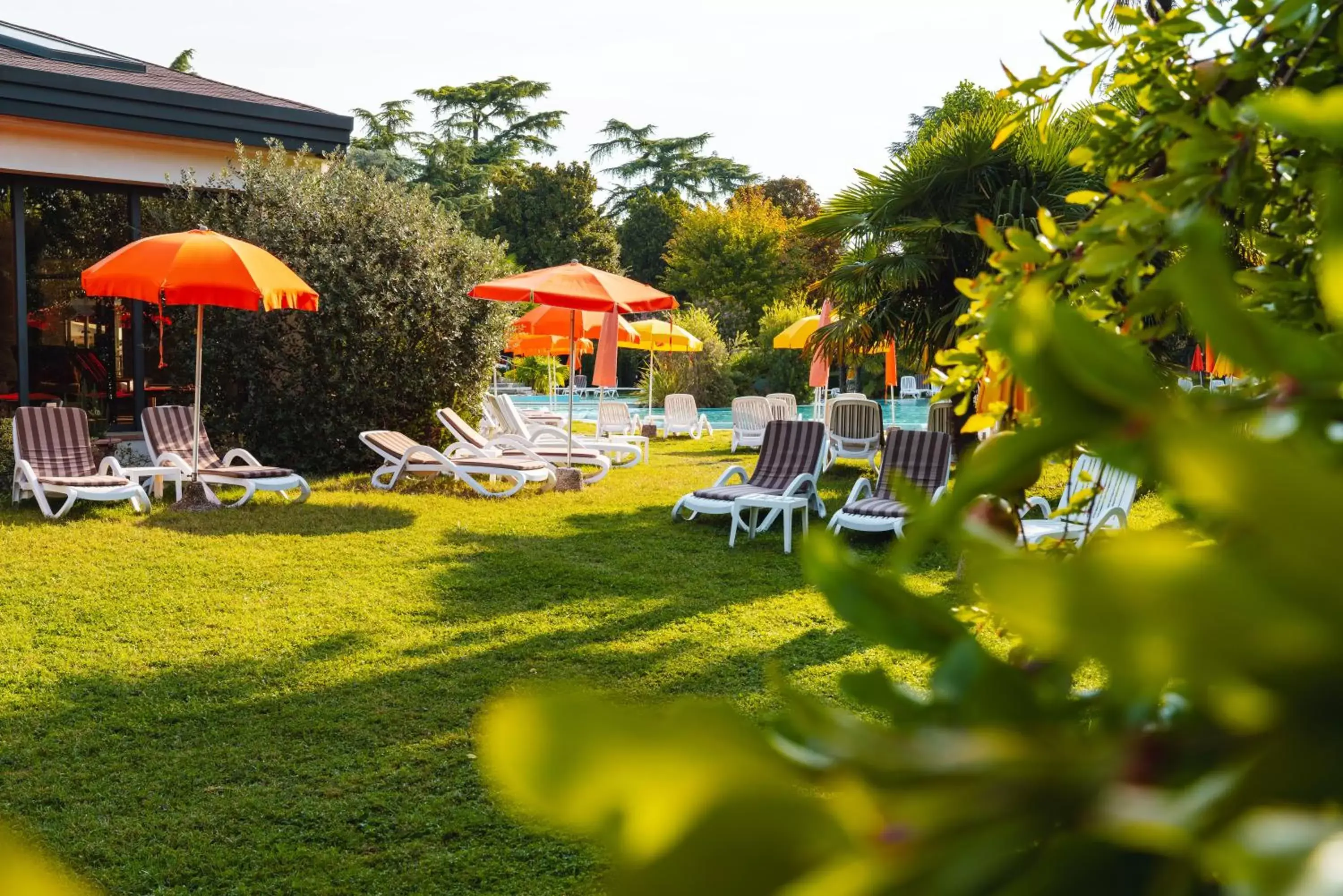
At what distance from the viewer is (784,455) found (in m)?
11.3

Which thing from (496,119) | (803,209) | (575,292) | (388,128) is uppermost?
(496,119)

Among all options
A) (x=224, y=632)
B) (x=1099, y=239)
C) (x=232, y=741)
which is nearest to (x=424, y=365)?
(x=224, y=632)

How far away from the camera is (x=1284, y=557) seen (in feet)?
0.60

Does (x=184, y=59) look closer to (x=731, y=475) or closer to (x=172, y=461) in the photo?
(x=172, y=461)

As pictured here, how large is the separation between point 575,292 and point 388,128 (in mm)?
41481

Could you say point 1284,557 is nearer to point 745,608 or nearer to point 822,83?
point 745,608

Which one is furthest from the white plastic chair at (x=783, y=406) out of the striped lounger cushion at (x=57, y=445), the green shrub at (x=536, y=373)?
the green shrub at (x=536, y=373)

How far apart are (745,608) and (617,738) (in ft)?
24.9

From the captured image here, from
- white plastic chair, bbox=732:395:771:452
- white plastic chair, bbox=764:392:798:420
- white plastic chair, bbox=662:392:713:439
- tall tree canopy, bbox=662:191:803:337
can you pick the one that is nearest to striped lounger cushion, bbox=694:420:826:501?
white plastic chair, bbox=764:392:798:420

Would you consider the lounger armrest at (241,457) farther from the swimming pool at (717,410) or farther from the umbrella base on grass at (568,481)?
the swimming pool at (717,410)

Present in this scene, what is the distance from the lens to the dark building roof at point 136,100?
12594 millimetres

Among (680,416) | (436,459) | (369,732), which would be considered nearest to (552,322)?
(680,416)

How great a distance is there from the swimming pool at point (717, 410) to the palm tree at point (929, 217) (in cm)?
968

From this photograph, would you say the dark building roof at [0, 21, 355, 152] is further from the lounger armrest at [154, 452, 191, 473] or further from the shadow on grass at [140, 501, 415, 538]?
the shadow on grass at [140, 501, 415, 538]
